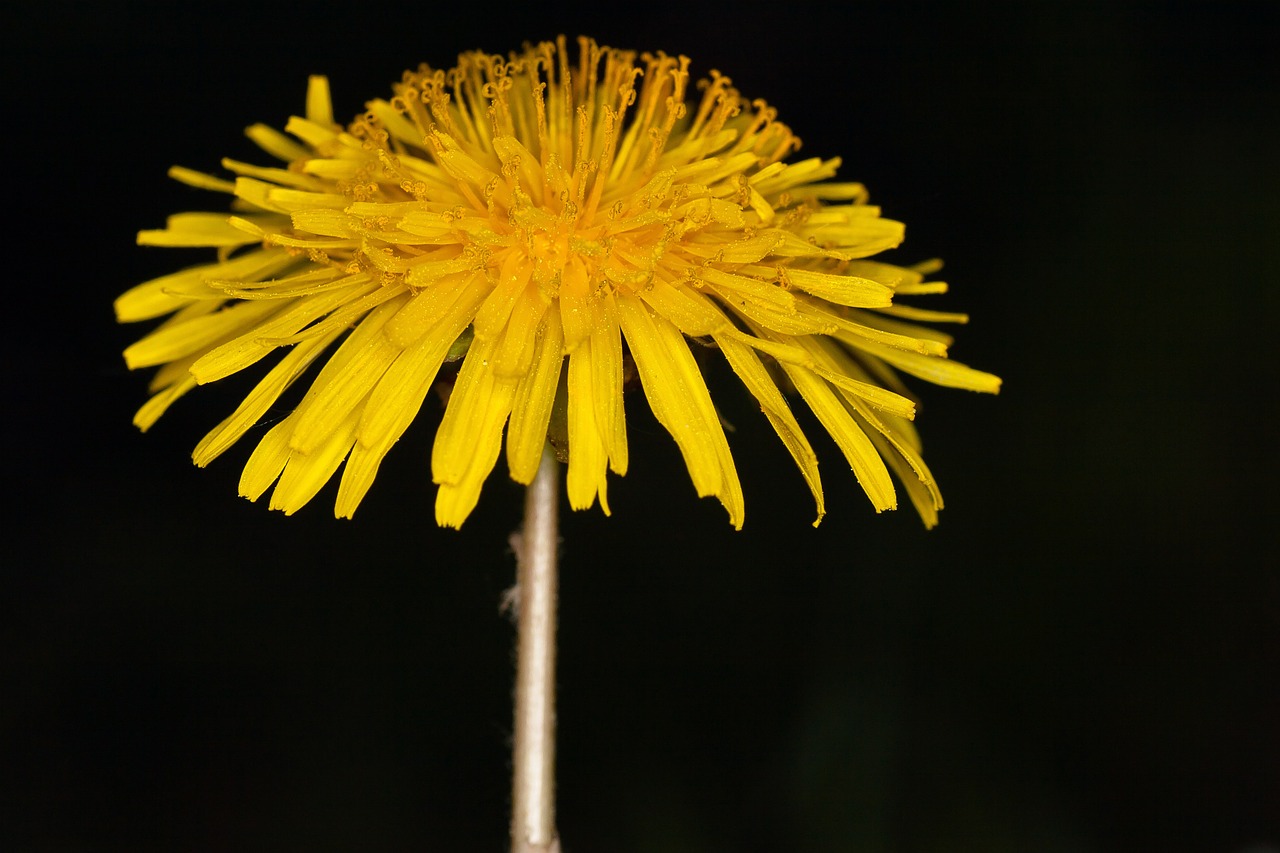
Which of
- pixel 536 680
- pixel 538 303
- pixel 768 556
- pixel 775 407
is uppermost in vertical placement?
pixel 538 303

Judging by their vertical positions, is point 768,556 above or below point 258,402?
below

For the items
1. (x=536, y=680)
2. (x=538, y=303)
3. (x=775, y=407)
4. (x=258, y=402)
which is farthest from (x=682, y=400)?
(x=258, y=402)

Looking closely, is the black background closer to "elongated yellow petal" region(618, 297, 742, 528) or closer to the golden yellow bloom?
the golden yellow bloom

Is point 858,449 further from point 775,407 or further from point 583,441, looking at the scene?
point 583,441

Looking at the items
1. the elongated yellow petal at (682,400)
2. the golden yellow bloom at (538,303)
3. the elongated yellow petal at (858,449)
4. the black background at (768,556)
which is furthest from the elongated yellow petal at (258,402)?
the black background at (768,556)

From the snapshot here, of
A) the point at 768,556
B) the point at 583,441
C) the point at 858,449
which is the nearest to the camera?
the point at 583,441

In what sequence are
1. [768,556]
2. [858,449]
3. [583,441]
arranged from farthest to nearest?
[768,556] → [858,449] → [583,441]
